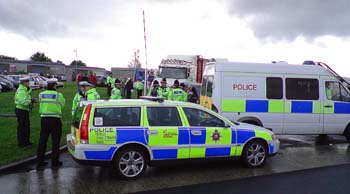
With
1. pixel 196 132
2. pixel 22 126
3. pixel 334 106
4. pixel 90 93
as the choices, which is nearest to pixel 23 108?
pixel 22 126

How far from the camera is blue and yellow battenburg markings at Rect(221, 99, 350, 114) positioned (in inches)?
355

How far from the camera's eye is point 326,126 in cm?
973

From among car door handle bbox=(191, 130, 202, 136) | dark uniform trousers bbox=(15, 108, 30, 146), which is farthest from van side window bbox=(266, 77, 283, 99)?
dark uniform trousers bbox=(15, 108, 30, 146)

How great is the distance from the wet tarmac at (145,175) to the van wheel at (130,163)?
0.46 feet

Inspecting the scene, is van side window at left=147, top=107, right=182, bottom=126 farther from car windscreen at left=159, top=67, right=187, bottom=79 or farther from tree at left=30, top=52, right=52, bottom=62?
tree at left=30, top=52, right=52, bottom=62

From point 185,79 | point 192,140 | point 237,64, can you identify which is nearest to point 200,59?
point 185,79

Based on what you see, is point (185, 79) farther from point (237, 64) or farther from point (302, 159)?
point (302, 159)

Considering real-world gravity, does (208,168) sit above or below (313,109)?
below

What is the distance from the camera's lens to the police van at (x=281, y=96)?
9.02 m

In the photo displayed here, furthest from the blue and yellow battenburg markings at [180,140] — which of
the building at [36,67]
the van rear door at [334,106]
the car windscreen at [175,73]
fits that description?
the building at [36,67]

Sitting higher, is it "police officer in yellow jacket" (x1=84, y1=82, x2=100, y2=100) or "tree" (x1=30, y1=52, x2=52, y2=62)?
"tree" (x1=30, y1=52, x2=52, y2=62)

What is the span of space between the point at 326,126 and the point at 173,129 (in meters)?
5.36

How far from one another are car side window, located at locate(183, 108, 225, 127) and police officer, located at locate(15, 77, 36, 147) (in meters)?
3.94

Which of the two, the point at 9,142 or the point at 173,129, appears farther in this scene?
the point at 9,142
